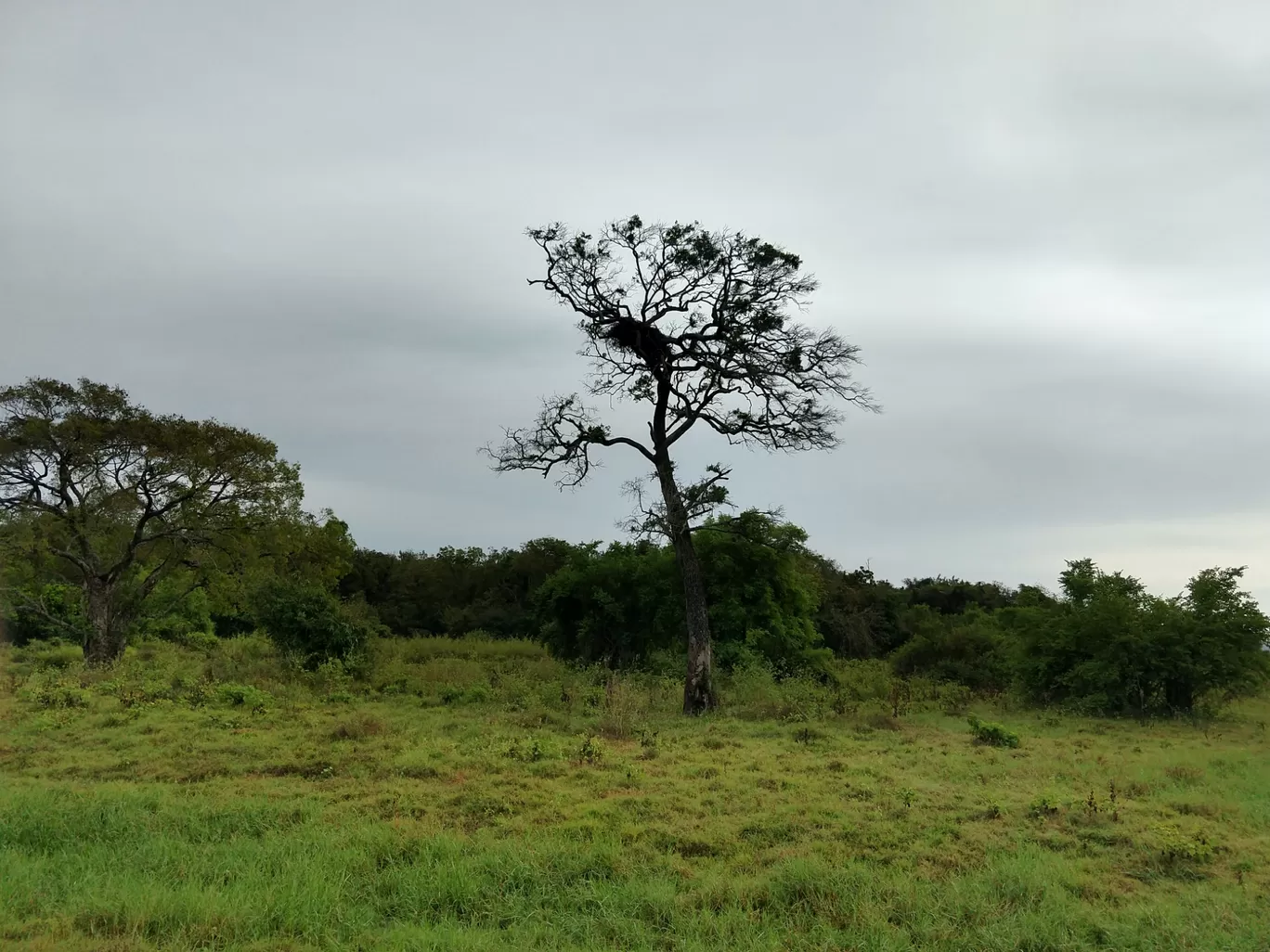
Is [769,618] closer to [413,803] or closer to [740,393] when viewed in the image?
[740,393]

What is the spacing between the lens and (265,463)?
Result: 24.8m

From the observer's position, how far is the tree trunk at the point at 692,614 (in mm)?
16594

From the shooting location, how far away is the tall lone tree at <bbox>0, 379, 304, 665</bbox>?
2217 cm

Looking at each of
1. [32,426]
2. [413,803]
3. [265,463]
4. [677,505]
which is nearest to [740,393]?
[677,505]

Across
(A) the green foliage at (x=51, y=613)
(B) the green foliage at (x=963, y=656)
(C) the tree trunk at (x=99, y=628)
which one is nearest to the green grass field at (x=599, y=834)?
(C) the tree trunk at (x=99, y=628)

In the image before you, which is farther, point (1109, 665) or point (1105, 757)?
point (1109, 665)

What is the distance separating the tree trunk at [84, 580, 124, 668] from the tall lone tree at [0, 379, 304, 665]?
1.1 inches

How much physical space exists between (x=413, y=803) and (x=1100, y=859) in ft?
20.3

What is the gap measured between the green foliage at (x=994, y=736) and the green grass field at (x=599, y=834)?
17.2 inches

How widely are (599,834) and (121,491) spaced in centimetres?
2110

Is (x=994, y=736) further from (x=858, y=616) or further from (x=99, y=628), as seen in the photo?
(x=858, y=616)

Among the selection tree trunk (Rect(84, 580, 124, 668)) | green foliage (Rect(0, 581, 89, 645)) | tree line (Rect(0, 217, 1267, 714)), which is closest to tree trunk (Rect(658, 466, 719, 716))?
tree line (Rect(0, 217, 1267, 714))

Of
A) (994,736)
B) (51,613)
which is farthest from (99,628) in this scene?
(994,736)

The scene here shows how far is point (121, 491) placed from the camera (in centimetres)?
2323
